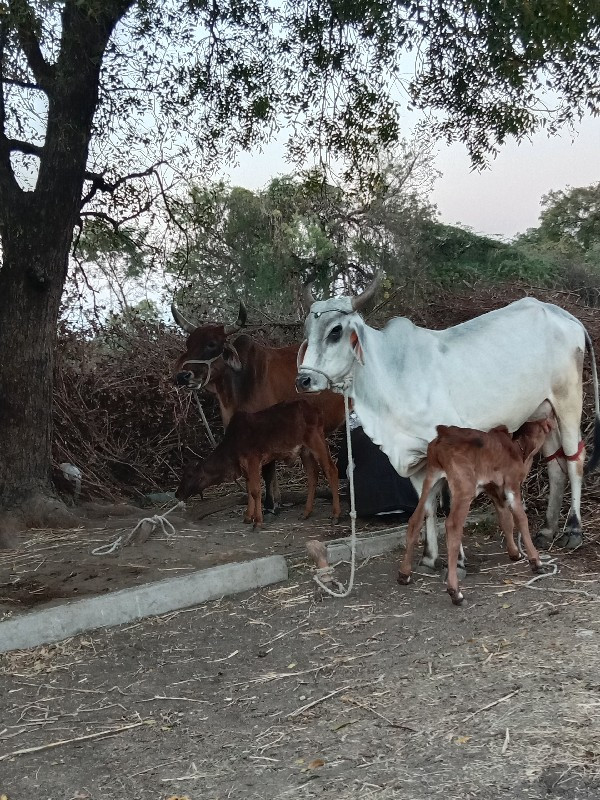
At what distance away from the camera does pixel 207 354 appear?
7.68 m

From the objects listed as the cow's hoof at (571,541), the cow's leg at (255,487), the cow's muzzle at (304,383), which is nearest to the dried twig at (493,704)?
the cow's muzzle at (304,383)

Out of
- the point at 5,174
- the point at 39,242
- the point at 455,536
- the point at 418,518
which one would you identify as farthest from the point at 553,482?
the point at 5,174

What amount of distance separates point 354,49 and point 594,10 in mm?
2729

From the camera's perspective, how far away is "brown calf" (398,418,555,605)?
464 centimetres

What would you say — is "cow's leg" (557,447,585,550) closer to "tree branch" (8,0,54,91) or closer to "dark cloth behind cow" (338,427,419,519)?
"dark cloth behind cow" (338,427,419,519)

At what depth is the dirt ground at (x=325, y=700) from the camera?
9.19 ft

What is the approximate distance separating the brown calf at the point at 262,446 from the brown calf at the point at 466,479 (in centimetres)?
195

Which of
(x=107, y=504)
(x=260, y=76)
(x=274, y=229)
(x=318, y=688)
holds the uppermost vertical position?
(x=274, y=229)

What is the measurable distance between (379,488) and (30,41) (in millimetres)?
4652

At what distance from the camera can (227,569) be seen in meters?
5.22

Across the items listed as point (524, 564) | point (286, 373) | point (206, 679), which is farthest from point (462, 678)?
point (286, 373)

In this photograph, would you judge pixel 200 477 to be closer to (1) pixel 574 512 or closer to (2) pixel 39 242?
(2) pixel 39 242

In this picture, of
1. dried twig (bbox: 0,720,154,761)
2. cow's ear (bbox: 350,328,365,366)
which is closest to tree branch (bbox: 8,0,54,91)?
cow's ear (bbox: 350,328,365,366)

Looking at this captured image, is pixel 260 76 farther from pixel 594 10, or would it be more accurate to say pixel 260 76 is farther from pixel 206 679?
pixel 206 679
